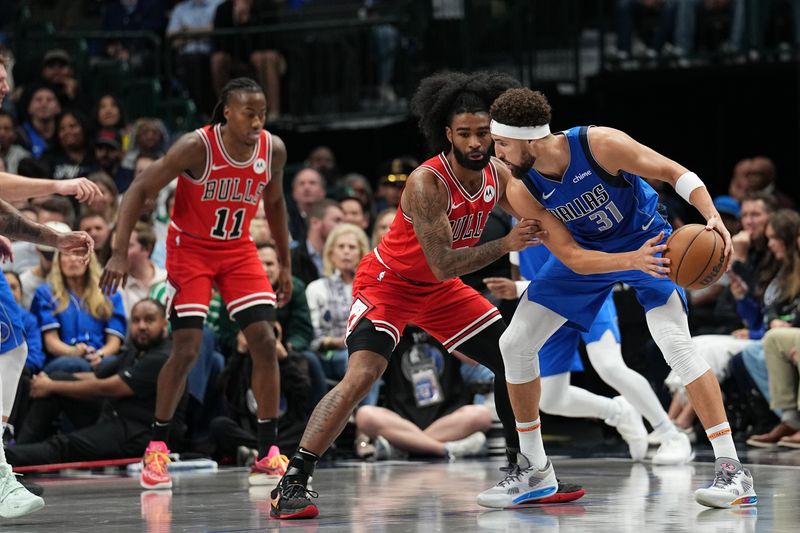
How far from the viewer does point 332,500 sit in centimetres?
648

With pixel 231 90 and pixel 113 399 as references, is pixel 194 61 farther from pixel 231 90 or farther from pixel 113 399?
pixel 231 90

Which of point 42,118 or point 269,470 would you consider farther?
point 42,118

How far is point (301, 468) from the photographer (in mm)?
5758

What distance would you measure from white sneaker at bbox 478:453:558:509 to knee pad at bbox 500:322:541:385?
1.20ft

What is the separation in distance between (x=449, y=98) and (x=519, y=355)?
1.17 m

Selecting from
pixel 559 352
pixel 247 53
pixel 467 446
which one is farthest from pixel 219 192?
pixel 247 53

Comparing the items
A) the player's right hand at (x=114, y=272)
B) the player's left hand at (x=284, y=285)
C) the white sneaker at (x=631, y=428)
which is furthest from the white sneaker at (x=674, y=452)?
the player's right hand at (x=114, y=272)

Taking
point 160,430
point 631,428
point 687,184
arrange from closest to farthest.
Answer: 1. point 687,184
2. point 160,430
3. point 631,428

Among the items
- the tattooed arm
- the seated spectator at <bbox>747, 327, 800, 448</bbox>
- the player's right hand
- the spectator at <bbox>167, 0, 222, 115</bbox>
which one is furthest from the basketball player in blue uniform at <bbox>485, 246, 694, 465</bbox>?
the spectator at <bbox>167, 0, 222, 115</bbox>

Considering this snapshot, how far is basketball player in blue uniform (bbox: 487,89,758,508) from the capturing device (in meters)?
5.66

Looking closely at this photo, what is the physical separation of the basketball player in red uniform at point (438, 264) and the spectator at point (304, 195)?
197 inches

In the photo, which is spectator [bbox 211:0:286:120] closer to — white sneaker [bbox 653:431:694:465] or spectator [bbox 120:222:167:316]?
spectator [bbox 120:222:167:316]

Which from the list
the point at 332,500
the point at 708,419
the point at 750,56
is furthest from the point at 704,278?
the point at 750,56

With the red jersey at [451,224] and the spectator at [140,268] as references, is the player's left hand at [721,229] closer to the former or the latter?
the red jersey at [451,224]
